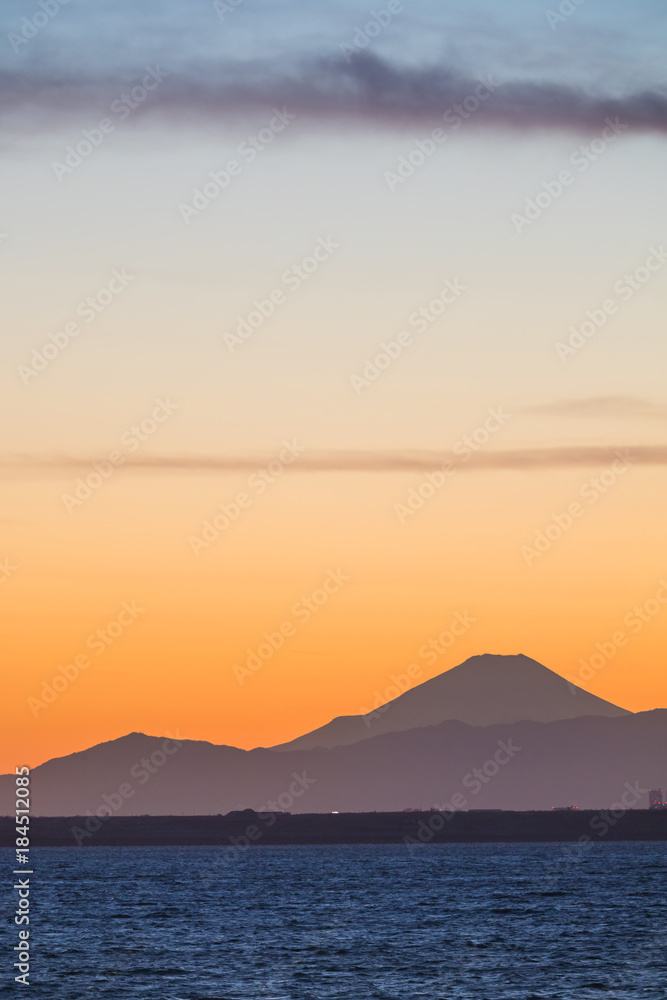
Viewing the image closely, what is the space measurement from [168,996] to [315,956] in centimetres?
1780

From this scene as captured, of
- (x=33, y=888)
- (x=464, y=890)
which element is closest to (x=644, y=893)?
(x=464, y=890)

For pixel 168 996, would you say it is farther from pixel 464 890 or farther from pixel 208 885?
pixel 208 885

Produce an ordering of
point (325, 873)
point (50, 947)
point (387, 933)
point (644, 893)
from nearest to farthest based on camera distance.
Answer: point (50, 947), point (387, 933), point (644, 893), point (325, 873)

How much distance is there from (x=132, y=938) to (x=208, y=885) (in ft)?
220

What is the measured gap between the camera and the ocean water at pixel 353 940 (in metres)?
68.8

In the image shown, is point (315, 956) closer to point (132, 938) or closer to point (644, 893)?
point (132, 938)

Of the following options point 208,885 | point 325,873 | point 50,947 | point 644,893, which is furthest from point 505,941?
point 325,873

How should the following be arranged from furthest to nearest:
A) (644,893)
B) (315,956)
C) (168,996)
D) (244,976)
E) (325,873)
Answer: (325,873) < (644,893) < (315,956) < (244,976) < (168,996)

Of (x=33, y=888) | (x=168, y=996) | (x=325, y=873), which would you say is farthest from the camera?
(x=325, y=873)

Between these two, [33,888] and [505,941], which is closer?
[505,941]

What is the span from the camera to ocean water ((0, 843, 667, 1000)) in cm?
6881

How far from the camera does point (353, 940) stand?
9125 cm

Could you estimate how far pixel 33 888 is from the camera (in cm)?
15762

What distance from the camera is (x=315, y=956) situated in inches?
3231
